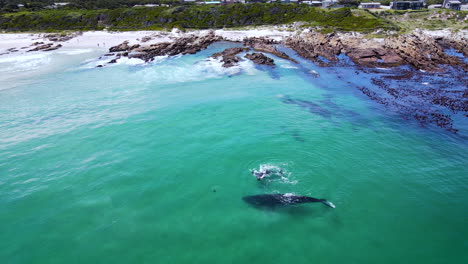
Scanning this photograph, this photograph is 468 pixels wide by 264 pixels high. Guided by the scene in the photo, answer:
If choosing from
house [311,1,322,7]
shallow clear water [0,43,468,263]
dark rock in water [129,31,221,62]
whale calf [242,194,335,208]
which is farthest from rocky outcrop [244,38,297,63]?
house [311,1,322,7]

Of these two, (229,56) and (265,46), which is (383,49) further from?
(229,56)

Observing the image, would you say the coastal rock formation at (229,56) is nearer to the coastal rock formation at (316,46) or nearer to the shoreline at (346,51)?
the shoreline at (346,51)

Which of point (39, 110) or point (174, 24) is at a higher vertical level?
point (174, 24)

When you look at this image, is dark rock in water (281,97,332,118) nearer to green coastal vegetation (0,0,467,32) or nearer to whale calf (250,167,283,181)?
whale calf (250,167,283,181)

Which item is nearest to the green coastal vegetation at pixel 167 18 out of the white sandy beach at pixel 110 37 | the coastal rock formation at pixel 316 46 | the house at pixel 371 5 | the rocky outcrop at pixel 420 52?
the white sandy beach at pixel 110 37

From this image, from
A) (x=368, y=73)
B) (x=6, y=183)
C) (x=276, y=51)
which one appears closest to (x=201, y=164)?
(x=6, y=183)

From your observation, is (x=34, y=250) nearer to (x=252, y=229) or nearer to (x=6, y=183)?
(x=6, y=183)
